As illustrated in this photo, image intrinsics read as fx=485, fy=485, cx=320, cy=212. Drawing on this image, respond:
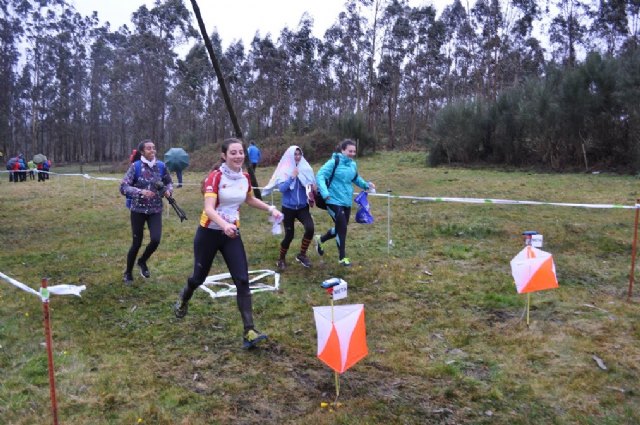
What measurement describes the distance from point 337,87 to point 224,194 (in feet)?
163

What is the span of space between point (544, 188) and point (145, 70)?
144ft

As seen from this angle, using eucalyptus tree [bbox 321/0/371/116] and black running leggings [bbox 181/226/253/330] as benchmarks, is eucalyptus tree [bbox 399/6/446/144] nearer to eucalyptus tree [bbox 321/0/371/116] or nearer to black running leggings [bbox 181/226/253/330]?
eucalyptus tree [bbox 321/0/371/116]

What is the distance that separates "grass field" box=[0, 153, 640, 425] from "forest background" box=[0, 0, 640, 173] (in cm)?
1455

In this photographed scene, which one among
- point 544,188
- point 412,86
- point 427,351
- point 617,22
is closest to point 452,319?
point 427,351

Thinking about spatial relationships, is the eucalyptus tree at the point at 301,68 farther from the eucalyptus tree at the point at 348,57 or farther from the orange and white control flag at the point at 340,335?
the orange and white control flag at the point at 340,335

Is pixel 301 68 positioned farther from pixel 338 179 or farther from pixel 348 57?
pixel 338 179

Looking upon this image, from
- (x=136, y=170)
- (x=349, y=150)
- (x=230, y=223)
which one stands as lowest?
(x=230, y=223)

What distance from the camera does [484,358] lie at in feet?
13.3

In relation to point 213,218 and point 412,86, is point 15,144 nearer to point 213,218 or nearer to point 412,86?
point 412,86

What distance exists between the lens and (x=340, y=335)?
349cm

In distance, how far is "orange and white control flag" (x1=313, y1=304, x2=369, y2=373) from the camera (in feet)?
11.4

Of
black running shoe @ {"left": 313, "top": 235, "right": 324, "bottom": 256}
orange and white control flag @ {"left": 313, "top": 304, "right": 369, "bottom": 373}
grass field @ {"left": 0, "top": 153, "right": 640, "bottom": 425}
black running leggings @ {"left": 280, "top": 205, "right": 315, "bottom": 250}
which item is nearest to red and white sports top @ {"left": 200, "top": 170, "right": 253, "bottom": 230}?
grass field @ {"left": 0, "top": 153, "right": 640, "bottom": 425}

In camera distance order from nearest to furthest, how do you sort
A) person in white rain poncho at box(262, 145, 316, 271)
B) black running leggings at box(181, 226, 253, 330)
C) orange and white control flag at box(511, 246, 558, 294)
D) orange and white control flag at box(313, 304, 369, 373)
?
orange and white control flag at box(313, 304, 369, 373), black running leggings at box(181, 226, 253, 330), orange and white control flag at box(511, 246, 558, 294), person in white rain poncho at box(262, 145, 316, 271)

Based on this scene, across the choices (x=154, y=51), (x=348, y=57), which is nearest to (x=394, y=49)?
(x=348, y=57)
